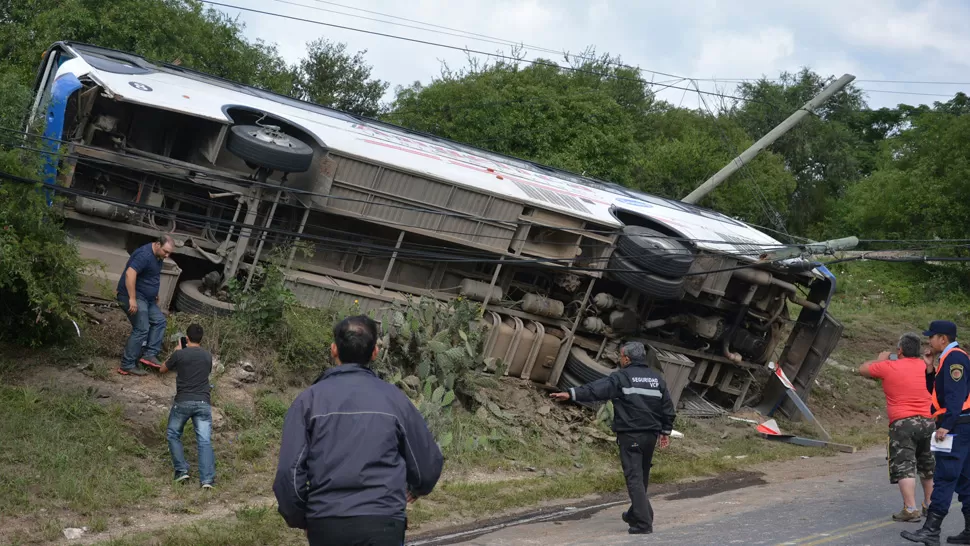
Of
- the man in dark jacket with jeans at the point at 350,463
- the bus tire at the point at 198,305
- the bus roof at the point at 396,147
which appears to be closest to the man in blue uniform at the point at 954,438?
the man in dark jacket with jeans at the point at 350,463

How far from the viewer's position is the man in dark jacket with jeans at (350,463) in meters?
3.66

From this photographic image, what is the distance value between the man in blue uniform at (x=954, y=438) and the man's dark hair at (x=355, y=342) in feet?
18.6

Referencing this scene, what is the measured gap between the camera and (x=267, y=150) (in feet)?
40.1

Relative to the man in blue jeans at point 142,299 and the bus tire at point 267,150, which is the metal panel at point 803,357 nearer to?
the bus tire at point 267,150

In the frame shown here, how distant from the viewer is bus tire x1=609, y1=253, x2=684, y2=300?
14.4 meters

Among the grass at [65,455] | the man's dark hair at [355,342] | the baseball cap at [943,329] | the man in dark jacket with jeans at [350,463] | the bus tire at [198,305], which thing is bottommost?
the grass at [65,455]

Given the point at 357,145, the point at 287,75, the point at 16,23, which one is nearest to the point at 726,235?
the point at 357,145

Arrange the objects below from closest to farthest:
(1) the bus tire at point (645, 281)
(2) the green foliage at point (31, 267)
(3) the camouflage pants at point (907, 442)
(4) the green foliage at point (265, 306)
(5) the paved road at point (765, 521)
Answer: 1. (5) the paved road at point (765, 521)
2. (3) the camouflage pants at point (907, 442)
3. (2) the green foliage at point (31, 267)
4. (4) the green foliage at point (265, 306)
5. (1) the bus tire at point (645, 281)

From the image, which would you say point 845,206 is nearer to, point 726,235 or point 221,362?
point 726,235

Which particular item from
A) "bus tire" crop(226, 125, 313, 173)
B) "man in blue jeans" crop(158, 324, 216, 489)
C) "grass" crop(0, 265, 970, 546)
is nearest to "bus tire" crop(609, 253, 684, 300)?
"grass" crop(0, 265, 970, 546)

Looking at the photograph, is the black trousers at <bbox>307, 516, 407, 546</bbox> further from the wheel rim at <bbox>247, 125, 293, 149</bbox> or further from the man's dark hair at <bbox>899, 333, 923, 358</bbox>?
the wheel rim at <bbox>247, 125, 293, 149</bbox>

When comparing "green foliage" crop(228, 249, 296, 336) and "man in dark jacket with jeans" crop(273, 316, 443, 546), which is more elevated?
"man in dark jacket with jeans" crop(273, 316, 443, 546)

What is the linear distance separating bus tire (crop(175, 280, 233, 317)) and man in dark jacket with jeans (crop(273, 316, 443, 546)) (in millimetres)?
8673

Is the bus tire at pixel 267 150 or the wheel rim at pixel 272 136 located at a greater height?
the wheel rim at pixel 272 136
